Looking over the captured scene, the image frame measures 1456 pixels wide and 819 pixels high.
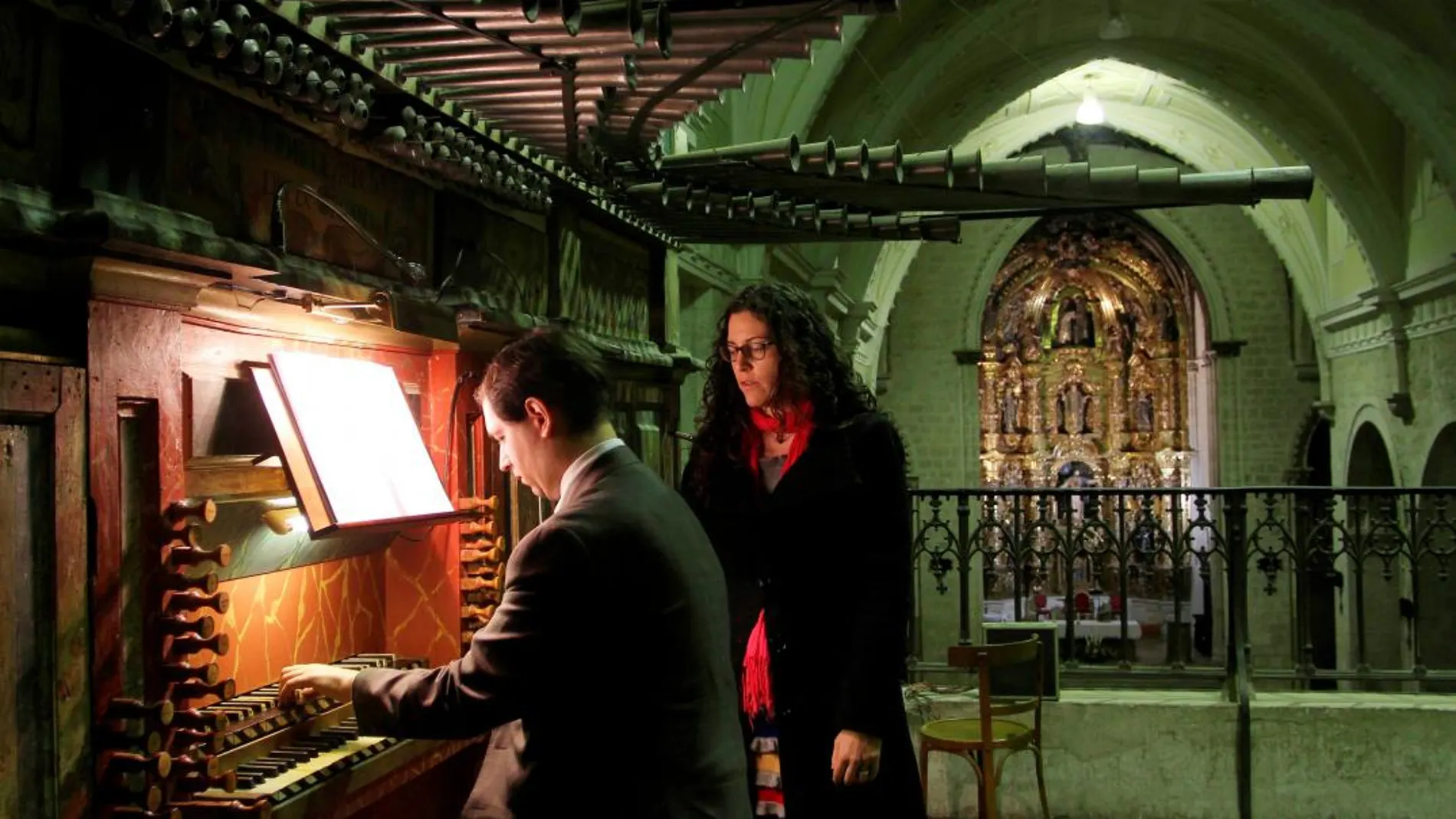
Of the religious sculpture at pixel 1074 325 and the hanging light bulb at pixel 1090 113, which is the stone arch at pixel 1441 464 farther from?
the religious sculpture at pixel 1074 325

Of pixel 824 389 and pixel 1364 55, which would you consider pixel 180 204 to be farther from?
pixel 1364 55

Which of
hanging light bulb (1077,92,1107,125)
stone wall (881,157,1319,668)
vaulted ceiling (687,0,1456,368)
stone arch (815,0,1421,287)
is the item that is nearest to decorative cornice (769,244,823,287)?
vaulted ceiling (687,0,1456,368)

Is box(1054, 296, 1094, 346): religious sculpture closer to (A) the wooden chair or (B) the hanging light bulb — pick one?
(B) the hanging light bulb

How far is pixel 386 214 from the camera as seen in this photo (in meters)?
3.56

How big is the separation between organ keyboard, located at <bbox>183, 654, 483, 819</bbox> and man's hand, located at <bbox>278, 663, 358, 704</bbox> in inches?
4.9

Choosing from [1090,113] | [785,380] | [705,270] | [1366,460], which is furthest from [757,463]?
[1366,460]

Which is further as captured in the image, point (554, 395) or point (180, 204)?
point (180, 204)

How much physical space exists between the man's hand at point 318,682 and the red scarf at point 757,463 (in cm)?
104

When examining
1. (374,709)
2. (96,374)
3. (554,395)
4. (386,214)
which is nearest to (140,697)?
(374,709)

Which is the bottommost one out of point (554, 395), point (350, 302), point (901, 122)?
point (554, 395)

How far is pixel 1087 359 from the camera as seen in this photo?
19312mm

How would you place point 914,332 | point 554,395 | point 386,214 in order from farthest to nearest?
point 914,332
point 386,214
point 554,395

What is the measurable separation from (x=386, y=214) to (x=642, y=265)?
2607 millimetres

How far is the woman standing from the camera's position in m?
3.00
